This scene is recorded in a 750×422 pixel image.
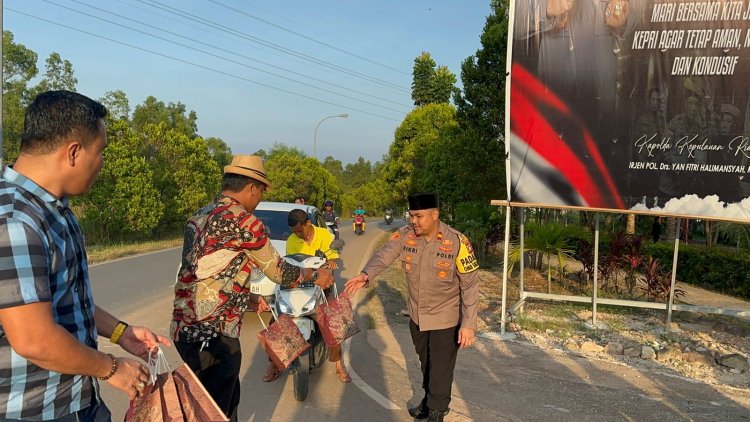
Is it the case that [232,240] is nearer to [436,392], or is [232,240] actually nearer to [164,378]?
[164,378]

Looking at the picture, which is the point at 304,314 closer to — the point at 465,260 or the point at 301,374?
the point at 301,374

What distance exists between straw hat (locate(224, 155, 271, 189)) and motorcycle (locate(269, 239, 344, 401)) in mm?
1783

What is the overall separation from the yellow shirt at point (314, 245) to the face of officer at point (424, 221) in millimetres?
2424

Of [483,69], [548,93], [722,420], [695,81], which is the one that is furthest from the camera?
[483,69]

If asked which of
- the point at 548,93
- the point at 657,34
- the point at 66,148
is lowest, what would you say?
A: the point at 66,148

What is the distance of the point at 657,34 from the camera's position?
7.61 meters

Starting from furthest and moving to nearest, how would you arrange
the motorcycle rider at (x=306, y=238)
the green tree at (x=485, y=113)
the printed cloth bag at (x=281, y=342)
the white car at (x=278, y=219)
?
the green tree at (x=485, y=113) → the white car at (x=278, y=219) → the motorcycle rider at (x=306, y=238) → the printed cloth bag at (x=281, y=342)

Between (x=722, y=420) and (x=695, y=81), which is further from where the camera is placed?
(x=695, y=81)

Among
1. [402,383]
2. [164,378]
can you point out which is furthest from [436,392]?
[164,378]

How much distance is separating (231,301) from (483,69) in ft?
43.6

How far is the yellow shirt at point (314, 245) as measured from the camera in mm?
6516

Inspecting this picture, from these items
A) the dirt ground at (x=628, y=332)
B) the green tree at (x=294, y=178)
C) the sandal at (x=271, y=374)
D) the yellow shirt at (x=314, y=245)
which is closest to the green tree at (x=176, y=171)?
the green tree at (x=294, y=178)

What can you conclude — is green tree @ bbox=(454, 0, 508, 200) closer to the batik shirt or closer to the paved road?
the paved road

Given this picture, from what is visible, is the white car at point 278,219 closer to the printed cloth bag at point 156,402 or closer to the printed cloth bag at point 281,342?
the printed cloth bag at point 281,342
